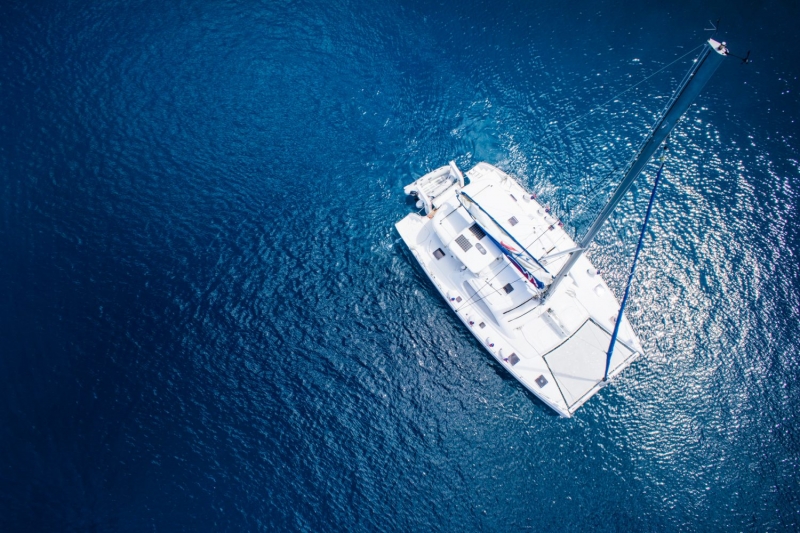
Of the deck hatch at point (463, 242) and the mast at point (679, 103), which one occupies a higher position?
the deck hatch at point (463, 242)

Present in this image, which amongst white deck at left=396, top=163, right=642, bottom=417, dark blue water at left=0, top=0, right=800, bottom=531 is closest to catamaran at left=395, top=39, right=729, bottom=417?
white deck at left=396, top=163, right=642, bottom=417

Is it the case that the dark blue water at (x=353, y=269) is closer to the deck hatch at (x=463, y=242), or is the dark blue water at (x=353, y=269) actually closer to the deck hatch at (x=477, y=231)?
the deck hatch at (x=463, y=242)

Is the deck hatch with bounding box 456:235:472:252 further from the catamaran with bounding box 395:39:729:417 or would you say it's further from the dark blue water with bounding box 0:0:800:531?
the dark blue water with bounding box 0:0:800:531

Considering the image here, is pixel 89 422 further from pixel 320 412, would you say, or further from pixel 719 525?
pixel 719 525

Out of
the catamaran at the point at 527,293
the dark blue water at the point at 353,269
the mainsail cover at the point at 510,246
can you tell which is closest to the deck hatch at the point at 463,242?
the catamaran at the point at 527,293

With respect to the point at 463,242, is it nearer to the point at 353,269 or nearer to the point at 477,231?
the point at 477,231

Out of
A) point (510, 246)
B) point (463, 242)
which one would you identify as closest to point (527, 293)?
point (510, 246)
